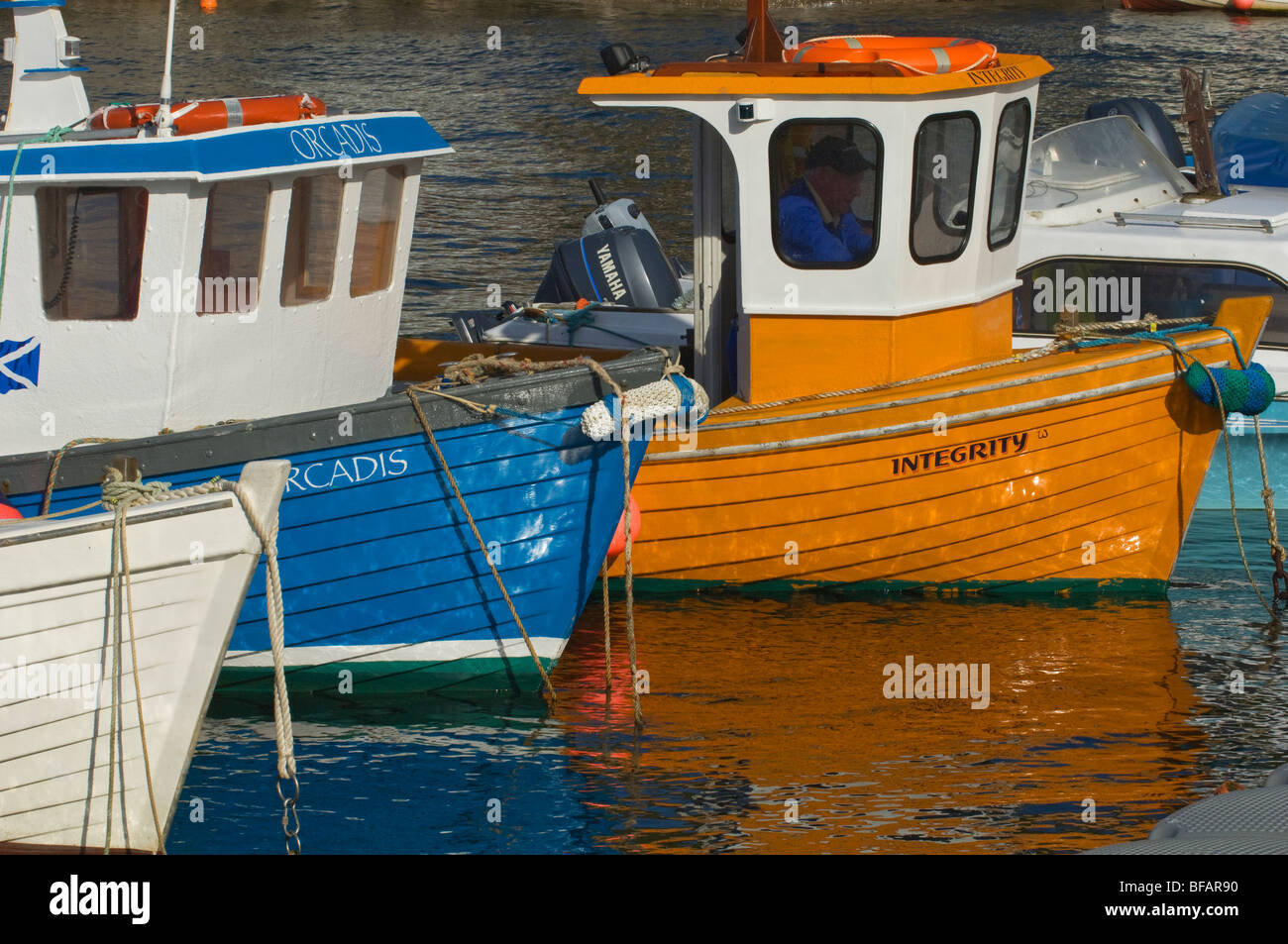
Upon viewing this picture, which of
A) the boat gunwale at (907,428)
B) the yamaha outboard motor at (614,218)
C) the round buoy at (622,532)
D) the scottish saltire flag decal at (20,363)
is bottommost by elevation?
the round buoy at (622,532)

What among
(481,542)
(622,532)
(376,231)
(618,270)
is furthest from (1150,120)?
(481,542)

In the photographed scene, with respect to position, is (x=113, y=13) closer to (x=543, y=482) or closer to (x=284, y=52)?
(x=284, y=52)

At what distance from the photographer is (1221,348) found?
31.2ft

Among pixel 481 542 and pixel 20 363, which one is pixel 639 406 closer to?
pixel 481 542

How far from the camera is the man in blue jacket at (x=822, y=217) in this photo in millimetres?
9211

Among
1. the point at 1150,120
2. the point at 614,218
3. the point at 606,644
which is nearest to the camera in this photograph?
the point at 606,644

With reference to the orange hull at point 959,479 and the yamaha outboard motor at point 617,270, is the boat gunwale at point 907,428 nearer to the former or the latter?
the orange hull at point 959,479

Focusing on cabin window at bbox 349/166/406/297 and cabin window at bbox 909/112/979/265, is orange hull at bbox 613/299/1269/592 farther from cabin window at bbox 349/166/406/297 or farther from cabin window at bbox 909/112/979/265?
cabin window at bbox 349/166/406/297

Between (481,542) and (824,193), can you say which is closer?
(481,542)

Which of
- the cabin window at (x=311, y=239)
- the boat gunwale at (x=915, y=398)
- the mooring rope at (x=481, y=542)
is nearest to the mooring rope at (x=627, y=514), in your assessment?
the mooring rope at (x=481, y=542)

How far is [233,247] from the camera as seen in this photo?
7.65 metres

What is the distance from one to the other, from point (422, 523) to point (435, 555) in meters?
0.19

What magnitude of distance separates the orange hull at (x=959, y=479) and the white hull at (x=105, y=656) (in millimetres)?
3446

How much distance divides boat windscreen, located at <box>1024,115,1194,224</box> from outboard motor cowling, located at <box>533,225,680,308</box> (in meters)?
2.77
